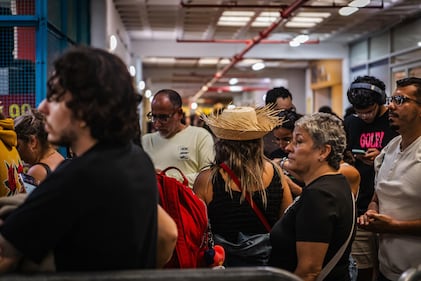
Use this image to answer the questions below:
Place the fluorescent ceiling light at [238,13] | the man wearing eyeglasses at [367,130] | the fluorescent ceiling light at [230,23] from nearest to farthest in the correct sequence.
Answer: the man wearing eyeglasses at [367,130] → the fluorescent ceiling light at [238,13] → the fluorescent ceiling light at [230,23]

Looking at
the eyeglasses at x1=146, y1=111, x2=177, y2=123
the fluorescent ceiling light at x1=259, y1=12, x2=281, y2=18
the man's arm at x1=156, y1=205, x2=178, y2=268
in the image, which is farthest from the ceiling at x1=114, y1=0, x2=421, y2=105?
the man's arm at x1=156, y1=205, x2=178, y2=268

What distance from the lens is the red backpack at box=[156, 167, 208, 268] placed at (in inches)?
90.0

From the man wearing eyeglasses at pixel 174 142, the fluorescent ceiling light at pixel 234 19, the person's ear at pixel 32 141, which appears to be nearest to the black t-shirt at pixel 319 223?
the person's ear at pixel 32 141

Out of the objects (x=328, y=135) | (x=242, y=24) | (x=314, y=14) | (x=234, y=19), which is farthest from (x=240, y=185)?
(x=242, y=24)

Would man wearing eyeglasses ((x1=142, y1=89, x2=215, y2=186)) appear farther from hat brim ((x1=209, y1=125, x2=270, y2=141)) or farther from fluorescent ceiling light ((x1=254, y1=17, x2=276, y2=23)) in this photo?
fluorescent ceiling light ((x1=254, y1=17, x2=276, y2=23))

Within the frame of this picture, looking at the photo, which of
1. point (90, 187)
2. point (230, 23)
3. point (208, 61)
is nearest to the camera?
point (90, 187)

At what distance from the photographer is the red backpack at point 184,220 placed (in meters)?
2.29

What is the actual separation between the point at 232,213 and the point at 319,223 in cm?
60

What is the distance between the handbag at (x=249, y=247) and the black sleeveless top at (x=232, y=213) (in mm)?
21

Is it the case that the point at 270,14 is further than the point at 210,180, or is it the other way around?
the point at 270,14

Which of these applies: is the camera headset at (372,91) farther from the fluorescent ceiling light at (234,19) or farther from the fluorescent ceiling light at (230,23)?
the fluorescent ceiling light at (230,23)

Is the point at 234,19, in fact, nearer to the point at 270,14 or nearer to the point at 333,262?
the point at 270,14

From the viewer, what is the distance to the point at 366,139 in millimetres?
4203

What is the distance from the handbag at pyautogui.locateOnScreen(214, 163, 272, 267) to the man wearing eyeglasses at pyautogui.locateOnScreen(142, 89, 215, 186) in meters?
1.50
